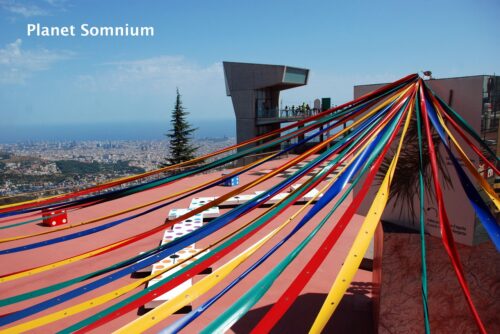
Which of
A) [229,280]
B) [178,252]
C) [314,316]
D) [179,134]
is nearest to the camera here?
[314,316]

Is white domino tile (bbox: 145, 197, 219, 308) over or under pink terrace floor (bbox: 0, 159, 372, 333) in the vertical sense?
over

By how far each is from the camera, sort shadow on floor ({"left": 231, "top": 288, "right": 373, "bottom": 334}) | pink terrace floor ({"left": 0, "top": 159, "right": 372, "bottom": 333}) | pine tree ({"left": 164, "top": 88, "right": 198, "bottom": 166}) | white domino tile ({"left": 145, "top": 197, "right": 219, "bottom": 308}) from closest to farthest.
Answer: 1. shadow on floor ({"left": 231, "top": 288, "right": 373, "bottom": 334})
2. pink terrace floor ({"left": 0, "top": 159, "right": 372, "bottom": 333})
3. white domino tile ({"left": 145, "top": 197, "right": 219, "bottom": 308})
4. pine tree ({"left": 164, "top": 88, "right": 198, "bottom": 166})

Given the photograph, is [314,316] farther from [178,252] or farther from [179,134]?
[179,134]

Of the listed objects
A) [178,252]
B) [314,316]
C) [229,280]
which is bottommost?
[314,316]

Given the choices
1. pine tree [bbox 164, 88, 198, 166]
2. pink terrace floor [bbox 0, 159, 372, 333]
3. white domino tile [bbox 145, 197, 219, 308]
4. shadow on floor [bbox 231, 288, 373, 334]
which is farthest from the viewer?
pine tree [bbox 164, 88, 198, 166]

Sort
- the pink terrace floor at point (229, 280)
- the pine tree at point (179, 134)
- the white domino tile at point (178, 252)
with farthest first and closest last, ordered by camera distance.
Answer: the pine tree at point (179, 134) < the white domino tile at point (178, 252) < the pink terrace floor at point (229, 280)

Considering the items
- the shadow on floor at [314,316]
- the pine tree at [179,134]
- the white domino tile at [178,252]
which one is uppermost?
the pine tree at [179,134]

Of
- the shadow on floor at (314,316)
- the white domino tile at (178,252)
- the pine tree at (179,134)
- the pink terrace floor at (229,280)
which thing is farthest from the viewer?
the pine tree at (179,134)

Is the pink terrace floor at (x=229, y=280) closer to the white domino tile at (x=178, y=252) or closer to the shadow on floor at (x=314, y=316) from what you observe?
the shadow on floor at (x=314, y=316)

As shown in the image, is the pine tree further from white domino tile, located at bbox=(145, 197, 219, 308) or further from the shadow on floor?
the shadow on floor

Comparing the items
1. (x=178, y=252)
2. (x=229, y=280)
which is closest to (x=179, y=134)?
(x=178, y=252)

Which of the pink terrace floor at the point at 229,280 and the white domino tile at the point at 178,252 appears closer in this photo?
the pink terrace floor at the point at 229,280

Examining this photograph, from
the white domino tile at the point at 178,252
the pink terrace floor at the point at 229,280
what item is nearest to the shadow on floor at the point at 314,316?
the pink terrace floor at the point at 229,280

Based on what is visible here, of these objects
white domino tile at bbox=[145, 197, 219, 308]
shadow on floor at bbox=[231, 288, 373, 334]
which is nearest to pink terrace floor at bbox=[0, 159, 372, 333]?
shadow on floor at bbox=[231, 288, 373, 334]
